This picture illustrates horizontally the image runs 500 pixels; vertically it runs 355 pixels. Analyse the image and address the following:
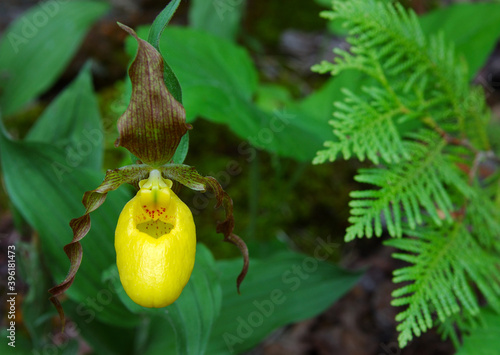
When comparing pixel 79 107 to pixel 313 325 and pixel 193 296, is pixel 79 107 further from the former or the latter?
pixel 313 325

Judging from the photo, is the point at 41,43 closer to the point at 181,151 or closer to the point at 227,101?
the point at 227,101

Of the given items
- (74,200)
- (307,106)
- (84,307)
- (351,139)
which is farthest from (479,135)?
(84,307)

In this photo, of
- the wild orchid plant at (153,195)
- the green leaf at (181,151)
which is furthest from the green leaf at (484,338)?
the green leaf at (181,151)

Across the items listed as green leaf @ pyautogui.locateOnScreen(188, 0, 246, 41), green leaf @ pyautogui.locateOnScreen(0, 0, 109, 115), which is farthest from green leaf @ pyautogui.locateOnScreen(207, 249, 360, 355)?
green leaf @ pyautogui.locateOnScreen(0, 0, 109, 115)

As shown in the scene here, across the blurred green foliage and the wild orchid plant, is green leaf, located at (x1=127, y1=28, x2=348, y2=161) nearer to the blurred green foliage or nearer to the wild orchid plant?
Answer: the blurred green foliage

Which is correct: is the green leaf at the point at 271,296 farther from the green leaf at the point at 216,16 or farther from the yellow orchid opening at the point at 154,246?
the green leaf at the point at 216,16

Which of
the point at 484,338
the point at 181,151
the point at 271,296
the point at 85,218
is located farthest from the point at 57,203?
the point at 484,338
